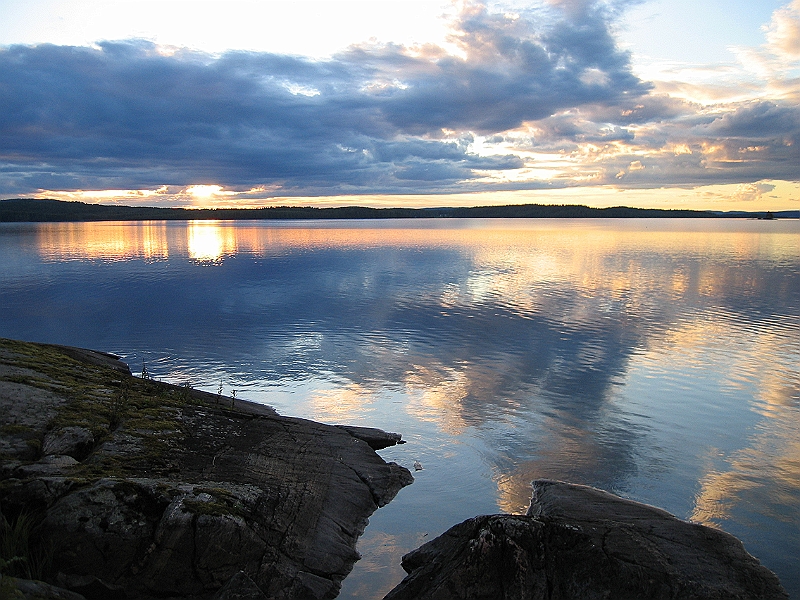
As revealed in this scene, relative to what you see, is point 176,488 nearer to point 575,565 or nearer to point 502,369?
point 575,565

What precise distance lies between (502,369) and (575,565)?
12672 mm

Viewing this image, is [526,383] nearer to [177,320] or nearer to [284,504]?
[284,504]

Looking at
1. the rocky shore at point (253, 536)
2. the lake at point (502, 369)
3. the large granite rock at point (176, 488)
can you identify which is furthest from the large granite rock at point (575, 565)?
the large granite rock at point (176, 488)

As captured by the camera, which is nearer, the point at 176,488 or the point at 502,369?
the point at 176,488

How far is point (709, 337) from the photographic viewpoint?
24422 mm

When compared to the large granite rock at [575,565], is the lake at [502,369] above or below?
below

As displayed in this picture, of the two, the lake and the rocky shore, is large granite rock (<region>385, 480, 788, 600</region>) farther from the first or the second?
the lake

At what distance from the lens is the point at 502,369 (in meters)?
20.2

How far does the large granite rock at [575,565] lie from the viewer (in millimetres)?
7332

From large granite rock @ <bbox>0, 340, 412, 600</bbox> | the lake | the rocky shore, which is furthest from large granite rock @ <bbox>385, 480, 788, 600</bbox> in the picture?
large granite rock @ <bbox>0, 340, 412, 600</bbox>

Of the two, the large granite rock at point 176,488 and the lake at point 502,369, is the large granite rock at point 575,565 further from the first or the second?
the large granite rock at point 176,488

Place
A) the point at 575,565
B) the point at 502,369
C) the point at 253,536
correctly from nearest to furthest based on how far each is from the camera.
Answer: the point at 575,565 < the point at 253,536 < the point at 502,369

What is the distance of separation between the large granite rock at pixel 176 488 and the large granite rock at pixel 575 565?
5.84ft

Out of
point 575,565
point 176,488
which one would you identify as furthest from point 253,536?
point 575,565
